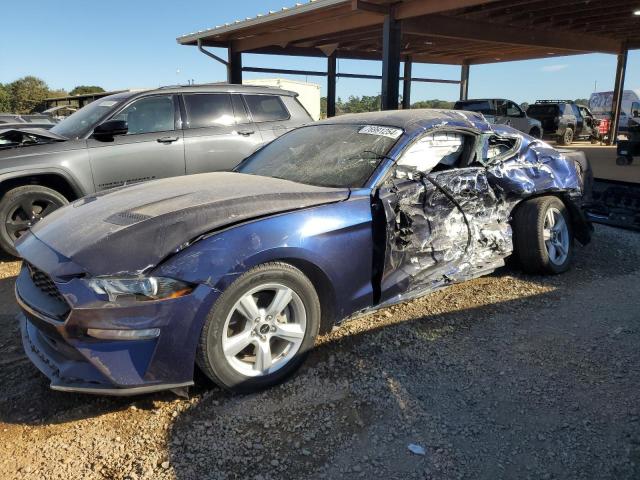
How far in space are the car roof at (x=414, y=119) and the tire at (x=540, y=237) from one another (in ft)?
2.87

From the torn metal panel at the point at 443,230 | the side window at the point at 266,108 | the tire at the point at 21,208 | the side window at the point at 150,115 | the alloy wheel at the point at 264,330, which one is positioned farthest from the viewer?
the side window at the point at 266,108

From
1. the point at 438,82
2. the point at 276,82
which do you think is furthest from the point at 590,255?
the point at 276,82

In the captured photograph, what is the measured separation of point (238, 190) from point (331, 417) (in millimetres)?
1489

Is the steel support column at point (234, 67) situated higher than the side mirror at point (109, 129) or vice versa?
the steel support column at point (234, 67)

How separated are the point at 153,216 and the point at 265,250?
661mm

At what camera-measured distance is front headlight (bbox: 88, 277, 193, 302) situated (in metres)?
2.54

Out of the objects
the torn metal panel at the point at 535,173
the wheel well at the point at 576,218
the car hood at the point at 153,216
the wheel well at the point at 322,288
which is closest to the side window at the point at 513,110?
the torn metal panel at the point at 535,173

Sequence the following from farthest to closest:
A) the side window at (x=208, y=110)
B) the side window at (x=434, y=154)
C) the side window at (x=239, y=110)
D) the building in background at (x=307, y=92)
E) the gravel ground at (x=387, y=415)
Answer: the building in background at (x=307, y=92) → the side window at (x=239, y=110) → the side window at (x=208, y=110) → the side window at (x=434, y=154) → the gravel ground at (x=387, y=415)

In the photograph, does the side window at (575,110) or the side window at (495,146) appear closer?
the side window at (495,146)

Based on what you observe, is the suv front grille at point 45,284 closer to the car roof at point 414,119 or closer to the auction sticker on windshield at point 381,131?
the auction sticker on windshield at point 381,131

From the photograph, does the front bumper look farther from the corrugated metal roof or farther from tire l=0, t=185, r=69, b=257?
the corrugated metal roof

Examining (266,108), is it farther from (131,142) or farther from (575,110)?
(575,110)

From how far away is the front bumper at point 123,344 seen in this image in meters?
2.50

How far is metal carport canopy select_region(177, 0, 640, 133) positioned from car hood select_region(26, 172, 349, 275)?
29.3 feet
